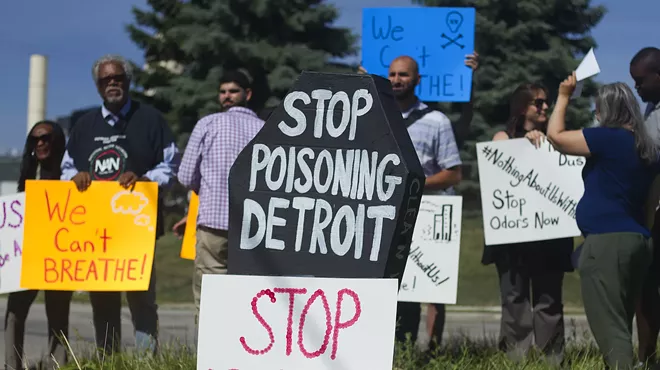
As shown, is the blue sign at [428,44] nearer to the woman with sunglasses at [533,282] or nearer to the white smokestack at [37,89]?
the woman with sunglasses at [533,282]

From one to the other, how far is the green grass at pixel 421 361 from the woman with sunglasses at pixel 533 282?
0.46 metres

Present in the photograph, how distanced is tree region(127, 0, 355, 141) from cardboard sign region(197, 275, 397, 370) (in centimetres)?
2139

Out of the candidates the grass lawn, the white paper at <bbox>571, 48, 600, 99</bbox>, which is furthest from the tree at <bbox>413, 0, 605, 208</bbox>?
the white paper at <bbox>571, 48, 600, 99</bbox>

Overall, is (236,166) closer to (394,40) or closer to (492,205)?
(492,205)

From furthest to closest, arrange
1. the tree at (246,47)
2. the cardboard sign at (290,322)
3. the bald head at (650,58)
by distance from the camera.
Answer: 1. the tree at (246,47)
2. the bald head at (650,58)
3. the cardboard sign at (290,322)

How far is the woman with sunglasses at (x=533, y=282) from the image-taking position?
634cm

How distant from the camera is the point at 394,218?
12.5 feet

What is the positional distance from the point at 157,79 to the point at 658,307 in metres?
24.5

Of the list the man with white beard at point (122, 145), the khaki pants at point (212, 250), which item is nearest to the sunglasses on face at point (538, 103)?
the khaki pants at point (212, 250)

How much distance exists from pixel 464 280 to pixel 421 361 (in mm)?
10664

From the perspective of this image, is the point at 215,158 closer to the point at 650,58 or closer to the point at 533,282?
the point at 533,282

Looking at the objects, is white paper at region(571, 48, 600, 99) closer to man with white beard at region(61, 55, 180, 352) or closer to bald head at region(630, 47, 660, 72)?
bald head at region(630, 47, 660, 72)

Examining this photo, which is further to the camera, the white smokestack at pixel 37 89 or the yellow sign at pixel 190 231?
the white smokestack at pixel 37 89

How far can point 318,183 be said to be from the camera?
12.7 feet
